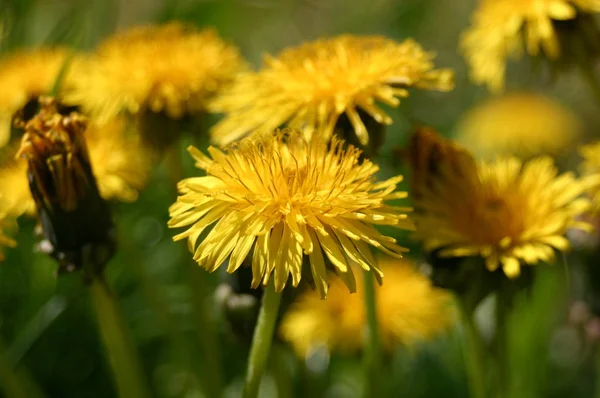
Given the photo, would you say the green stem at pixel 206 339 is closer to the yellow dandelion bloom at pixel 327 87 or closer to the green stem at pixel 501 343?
the yellow dandelion bloom at pixel 327 87

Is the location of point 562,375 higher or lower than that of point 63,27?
lower

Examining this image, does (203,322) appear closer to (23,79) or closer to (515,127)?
(23,79)

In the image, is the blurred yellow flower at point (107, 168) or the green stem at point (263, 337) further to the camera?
the blurred yellow flower at point (107, 168)

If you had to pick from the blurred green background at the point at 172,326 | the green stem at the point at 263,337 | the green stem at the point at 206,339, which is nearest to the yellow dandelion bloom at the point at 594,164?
the blurred green background at the point at 172,326

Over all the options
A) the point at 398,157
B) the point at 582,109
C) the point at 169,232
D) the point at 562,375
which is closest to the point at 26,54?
the point at 169,232

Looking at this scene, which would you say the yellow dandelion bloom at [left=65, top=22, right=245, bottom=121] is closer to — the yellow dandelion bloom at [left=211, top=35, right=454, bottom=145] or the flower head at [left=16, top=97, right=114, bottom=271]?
the yellow dandelion bloom at [left=211, top=35, right=454, bottom=145]

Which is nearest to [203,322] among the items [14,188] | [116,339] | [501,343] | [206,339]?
[206,339]

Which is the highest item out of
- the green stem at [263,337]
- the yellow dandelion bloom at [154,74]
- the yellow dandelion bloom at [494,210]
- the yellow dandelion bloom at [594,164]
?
the yellow dandelion bloom at [154,74]

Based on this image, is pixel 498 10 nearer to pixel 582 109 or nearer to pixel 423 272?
pixel 423 272
